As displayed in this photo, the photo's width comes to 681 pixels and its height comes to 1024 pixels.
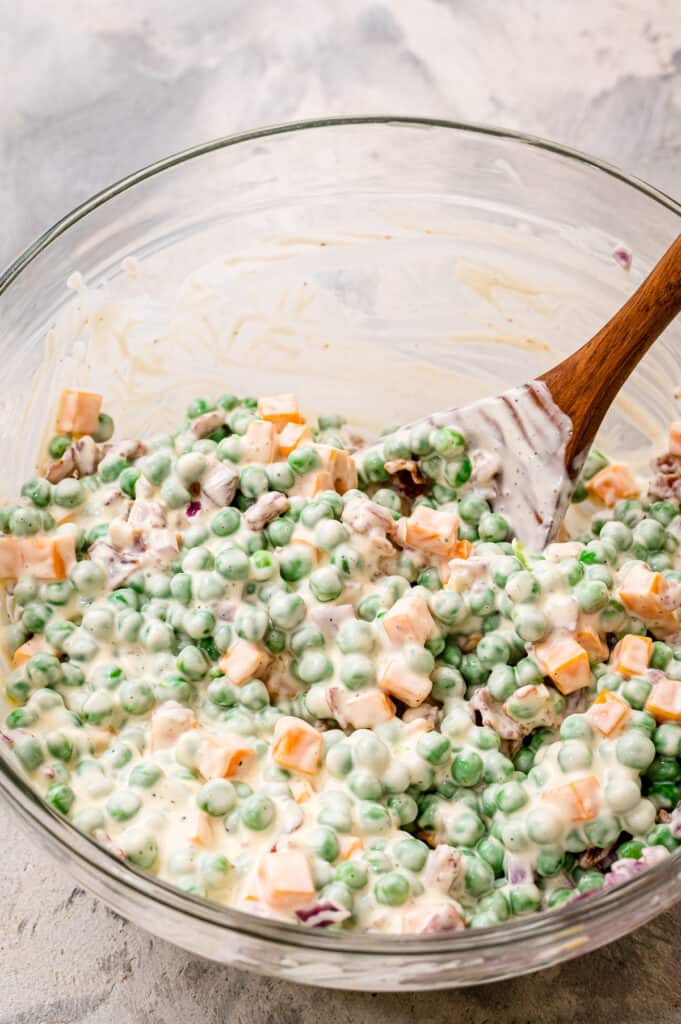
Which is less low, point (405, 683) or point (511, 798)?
point (405, 683)

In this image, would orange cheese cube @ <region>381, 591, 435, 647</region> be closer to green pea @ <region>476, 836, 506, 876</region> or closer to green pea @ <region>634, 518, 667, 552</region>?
green pea @ <region>476, 836, 506, 876</region>

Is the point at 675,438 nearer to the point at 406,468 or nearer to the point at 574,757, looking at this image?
the point at 406,468

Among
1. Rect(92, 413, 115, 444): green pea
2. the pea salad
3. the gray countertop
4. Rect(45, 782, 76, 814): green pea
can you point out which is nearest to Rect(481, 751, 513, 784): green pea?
the pea salad

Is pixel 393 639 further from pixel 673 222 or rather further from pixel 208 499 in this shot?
pixel 673 222

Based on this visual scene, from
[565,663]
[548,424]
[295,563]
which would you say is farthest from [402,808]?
[548,424]

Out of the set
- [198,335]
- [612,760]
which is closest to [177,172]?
[198,335]

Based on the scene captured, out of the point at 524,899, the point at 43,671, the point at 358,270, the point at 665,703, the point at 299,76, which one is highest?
the point at 299,76

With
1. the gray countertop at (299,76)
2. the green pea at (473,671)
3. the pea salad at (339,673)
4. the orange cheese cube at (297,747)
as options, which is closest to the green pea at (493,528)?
the pea salad at (339,673)
